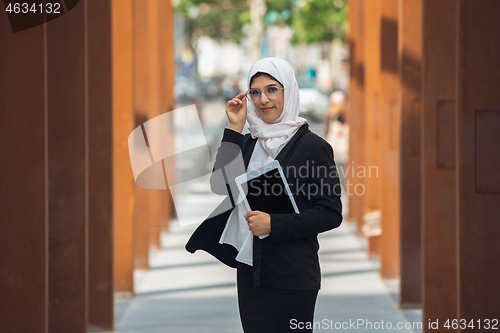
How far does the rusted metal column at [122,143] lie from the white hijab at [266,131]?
13.4 ft

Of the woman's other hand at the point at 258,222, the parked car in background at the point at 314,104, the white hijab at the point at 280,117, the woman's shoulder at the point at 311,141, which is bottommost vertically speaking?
the woman's other hand at the point at 258,222

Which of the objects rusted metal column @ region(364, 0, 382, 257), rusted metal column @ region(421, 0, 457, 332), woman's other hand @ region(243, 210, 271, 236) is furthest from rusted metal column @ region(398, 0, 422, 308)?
woman's other hand @ region(243, 210, 271, 236)

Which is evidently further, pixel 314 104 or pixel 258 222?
pixel 314 104

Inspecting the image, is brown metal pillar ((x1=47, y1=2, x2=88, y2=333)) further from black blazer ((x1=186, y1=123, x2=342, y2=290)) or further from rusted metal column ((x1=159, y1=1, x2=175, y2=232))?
rusted metal column ((x1=159, y1=1, x2=175, y2=232))

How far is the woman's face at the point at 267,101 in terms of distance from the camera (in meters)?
3.06

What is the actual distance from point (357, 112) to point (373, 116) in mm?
1885

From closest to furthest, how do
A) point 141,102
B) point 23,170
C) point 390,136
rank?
point 23,170
point 390,136
point 141,102

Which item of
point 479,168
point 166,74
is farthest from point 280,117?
point 166,74

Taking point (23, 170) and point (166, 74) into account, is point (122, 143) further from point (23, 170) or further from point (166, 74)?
point (166, 74)

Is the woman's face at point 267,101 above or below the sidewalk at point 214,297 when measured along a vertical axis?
above

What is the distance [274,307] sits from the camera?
3.08 metres

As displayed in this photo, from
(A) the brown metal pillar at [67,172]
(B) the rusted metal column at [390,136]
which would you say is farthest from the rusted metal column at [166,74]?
Result: (A) the brown metal pillar at [67,172]

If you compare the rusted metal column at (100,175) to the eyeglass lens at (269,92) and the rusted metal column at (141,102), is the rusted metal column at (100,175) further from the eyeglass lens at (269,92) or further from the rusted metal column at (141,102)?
the eyeglass lens at (269,92)

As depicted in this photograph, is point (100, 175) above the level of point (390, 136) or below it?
below
